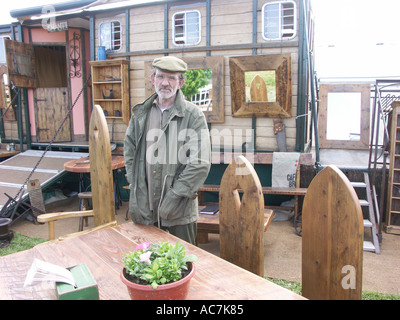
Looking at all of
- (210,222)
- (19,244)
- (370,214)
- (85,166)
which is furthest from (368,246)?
(19,244)

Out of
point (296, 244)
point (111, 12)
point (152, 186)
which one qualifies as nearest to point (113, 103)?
point (111, 12)

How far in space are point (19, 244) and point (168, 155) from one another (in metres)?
3.88

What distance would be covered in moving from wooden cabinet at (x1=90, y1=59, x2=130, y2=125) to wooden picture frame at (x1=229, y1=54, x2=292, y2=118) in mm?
2282

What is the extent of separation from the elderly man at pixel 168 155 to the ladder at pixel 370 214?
3341 millimetres

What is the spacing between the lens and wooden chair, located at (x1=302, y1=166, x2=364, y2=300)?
→ 1.76 metres

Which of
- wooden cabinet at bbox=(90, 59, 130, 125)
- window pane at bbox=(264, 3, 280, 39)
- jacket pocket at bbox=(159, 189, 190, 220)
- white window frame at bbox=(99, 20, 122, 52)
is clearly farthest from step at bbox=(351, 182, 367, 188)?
white window frame at bbox=(99, 20, 122, 52)

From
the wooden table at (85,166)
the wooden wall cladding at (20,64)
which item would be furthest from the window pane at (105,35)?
the wooden table at (85,166)

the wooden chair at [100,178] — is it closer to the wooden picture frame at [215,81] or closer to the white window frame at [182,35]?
the wooden picture frame at [215,81]

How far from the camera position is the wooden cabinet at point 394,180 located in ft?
18.1

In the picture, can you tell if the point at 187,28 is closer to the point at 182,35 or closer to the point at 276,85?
the point at 182,35

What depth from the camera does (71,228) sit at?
6.10m

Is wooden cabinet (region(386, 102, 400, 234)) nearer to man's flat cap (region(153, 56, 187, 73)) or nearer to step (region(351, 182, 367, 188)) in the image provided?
step (region(351, 182, 367, 188))

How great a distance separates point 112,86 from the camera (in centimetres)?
753
